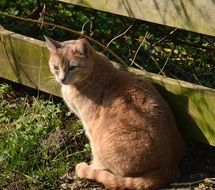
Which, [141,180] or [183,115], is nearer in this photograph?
[141,180]

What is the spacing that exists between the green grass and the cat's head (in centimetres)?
53

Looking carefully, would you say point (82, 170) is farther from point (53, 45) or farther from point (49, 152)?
point (53, 45)

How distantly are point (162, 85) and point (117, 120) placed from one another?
420 millimetres

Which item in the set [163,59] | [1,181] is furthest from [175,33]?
[1,181]

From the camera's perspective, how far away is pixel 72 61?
4.30 meters

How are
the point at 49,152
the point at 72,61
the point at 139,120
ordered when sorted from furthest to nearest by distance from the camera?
the point at 49,152, the point at 72,61, the point at 139,120

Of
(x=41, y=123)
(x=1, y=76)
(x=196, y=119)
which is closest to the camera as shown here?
(x=196, y=119)

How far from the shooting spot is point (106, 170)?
13.6 ft

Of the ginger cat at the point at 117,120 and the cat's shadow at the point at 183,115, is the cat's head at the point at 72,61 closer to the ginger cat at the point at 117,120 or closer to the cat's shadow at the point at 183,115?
the ginger cat at the point at 117,120

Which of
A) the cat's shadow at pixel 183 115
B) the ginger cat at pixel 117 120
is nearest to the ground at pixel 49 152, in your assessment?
the ginger cat at pixel 117 120

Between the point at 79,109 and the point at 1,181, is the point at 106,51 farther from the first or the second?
the point at 1,181

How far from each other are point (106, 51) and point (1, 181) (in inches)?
55.8

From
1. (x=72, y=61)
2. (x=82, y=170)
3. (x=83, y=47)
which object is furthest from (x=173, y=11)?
(x=82, y=170)

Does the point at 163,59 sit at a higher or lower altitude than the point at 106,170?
higher
